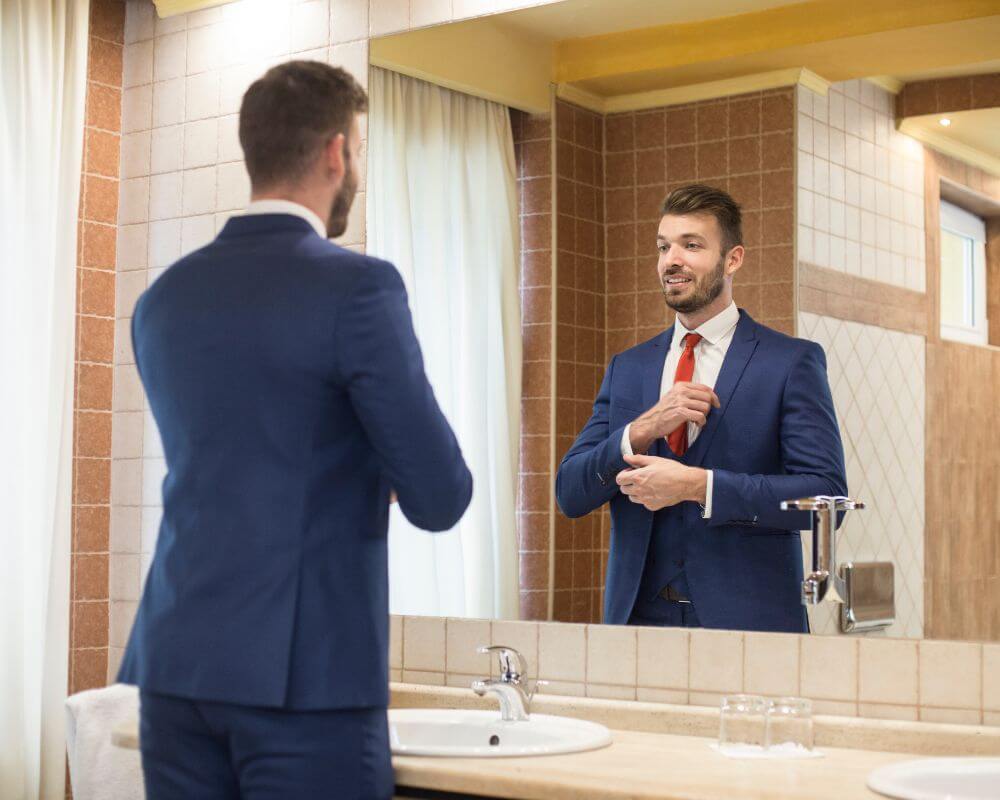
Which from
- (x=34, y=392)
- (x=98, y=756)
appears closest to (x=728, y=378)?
(x=98, y=756)

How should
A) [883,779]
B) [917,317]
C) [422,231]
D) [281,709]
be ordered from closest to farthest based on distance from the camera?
[281,709] < [883,779] < [917,317] < [422,231]

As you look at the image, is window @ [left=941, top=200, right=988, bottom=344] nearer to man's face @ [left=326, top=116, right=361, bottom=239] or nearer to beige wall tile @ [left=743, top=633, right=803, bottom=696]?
beige wall tile @ [left=743, top=633, right=803, bottom=696]

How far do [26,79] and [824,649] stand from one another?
2.16m

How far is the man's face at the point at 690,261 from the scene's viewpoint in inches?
97.0

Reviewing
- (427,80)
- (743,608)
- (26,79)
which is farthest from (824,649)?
(26,79)

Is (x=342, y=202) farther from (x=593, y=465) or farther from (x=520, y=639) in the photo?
(x=520, y=639)

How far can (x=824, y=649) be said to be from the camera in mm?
2340

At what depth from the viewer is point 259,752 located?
1.64 metres

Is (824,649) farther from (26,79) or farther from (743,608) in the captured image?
(26,79)

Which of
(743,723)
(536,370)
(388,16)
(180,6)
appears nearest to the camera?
(743,723)

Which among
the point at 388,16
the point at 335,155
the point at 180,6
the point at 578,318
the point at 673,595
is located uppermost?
the point at 180,6

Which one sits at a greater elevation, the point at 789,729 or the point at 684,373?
the point at 684,373

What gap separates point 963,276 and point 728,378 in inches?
17.0

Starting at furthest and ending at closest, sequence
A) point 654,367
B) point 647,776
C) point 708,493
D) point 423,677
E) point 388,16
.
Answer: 1. point 388,16
2. point 423,677
3. point 654,367
4. point 708,493
5. point 647,776
